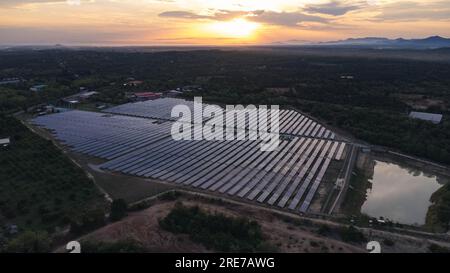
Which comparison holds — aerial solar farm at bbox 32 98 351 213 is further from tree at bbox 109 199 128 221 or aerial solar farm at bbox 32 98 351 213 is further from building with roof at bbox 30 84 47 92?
building with roof at bbox 30 84 47 92

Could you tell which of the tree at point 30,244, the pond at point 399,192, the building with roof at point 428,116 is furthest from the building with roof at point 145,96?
the tree at point 30,244

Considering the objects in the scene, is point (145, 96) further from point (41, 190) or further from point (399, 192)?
point (399, 192)

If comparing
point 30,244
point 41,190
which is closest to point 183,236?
point 30,244

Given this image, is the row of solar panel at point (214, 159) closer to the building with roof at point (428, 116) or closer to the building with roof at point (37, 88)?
the building with roof at point (428, 116)

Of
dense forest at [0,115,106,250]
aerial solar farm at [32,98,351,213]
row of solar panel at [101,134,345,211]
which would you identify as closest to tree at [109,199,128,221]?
dense forest at [0,115,106,250]

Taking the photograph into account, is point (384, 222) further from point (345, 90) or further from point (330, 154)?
point (345, 90)

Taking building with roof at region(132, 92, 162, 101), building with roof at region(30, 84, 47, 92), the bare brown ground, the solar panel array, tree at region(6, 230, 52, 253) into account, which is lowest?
the bare brown ground

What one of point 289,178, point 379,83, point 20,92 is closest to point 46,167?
point 289,178
